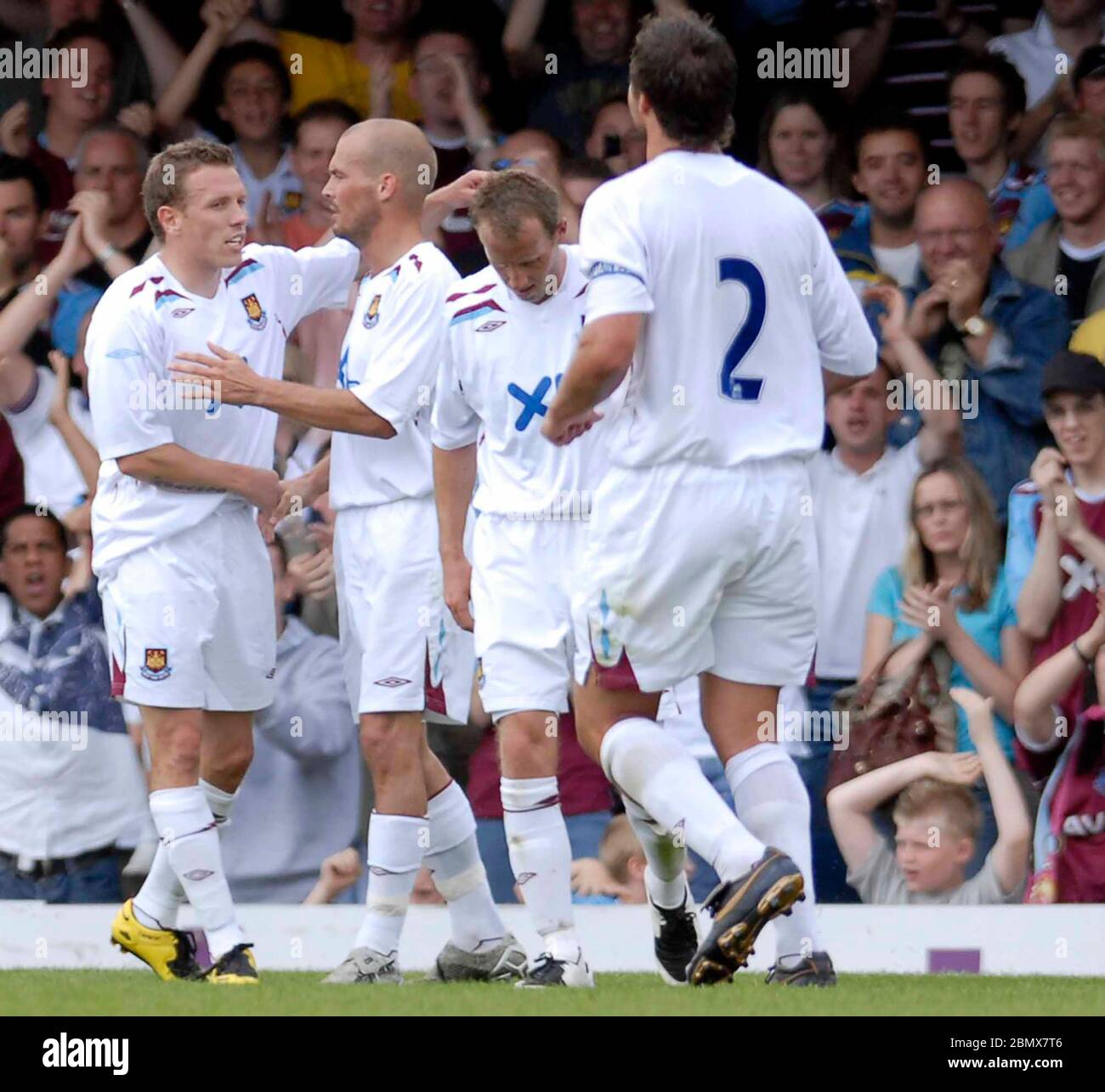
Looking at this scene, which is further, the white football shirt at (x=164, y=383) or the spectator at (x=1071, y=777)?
the spectator at (x=1071, y=777)

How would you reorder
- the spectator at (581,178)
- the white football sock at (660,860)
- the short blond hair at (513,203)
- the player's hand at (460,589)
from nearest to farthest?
1. the white football sock at (660,860)
2. the short blond hair at (513,203)
3. the player's hand at (460,589)
4. the spectator at (581,178)

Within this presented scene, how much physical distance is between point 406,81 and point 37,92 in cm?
160

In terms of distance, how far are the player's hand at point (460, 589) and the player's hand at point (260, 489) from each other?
0.53 meters

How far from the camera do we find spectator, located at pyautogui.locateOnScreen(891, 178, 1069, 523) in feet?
27.8

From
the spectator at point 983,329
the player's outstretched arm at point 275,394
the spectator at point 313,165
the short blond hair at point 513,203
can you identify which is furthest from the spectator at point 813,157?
the player's outstretched arm at point 275,394

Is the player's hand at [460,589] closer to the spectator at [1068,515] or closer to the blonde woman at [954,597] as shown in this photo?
the blonde woman at [954,597]

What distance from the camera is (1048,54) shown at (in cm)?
881

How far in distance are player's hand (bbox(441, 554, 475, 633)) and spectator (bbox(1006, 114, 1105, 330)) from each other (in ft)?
10.4

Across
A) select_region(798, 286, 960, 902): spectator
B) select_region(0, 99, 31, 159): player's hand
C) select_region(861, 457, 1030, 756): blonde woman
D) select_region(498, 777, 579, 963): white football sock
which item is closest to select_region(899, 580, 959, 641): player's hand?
select_region(861, 457, 1030, 756): blonde woman

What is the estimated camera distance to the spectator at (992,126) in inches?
342

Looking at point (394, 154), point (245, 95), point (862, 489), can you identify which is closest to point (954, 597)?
point (862, 489)

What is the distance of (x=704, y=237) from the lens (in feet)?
17.1

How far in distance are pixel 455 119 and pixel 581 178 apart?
722mm

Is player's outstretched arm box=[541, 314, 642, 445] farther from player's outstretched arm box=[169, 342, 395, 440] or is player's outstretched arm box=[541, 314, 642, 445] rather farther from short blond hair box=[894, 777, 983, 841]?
short blond hair box=[894, 777, 983, 841]
